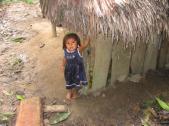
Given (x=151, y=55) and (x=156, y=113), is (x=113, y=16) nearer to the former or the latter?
(x=151, y=55)

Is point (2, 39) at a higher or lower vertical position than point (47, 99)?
higher

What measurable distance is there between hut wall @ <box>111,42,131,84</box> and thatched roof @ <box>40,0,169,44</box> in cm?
58

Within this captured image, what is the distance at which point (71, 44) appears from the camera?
5.31m

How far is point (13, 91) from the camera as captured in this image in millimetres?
6160

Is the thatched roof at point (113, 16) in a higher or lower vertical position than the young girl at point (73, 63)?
higher

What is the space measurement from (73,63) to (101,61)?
44cm

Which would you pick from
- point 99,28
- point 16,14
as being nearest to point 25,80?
point 99,28

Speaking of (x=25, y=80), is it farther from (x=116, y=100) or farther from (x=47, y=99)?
(x=116, y=100)

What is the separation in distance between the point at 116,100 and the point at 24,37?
2.87m

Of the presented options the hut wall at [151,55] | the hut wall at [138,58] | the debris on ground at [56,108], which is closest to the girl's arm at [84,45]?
A: the hut wall at [138,58]

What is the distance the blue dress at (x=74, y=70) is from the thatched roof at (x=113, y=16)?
55 cm

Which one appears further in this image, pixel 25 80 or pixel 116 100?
pixel 25 80

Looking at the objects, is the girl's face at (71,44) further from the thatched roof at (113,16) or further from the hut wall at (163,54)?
the hut wall at (163,54)

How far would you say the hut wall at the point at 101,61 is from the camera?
5453 millimetres
